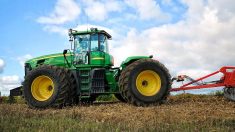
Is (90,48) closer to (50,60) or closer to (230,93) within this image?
(50,60)

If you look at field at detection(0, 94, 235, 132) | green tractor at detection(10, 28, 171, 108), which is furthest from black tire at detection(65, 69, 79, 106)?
field at detection(0, 94, 235, 132)

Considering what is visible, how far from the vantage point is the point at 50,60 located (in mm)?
17500

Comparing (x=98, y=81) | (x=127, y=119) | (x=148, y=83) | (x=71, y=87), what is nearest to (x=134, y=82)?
(x=148, y=83)

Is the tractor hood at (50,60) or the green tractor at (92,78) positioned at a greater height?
the tractor hood at (50,60)

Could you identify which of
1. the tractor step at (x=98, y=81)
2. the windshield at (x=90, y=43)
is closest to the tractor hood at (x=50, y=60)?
the windshield at (x=90, y=43)

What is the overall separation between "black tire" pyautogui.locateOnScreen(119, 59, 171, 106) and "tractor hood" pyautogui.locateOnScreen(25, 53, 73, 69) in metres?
2.75

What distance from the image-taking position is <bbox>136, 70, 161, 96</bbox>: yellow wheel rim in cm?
1560

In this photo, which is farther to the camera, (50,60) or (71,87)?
(50,60)

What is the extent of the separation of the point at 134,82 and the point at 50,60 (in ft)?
13.1

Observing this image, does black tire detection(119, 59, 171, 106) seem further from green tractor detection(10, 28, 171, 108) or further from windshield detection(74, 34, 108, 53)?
windshield detection(74, 34, 108, 53)

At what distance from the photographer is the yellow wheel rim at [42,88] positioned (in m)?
16.4

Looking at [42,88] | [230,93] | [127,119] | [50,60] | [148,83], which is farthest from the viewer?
[50,60]

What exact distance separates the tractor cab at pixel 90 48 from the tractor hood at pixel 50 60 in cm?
45

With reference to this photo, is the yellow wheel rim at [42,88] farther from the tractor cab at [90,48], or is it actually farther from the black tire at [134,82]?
the black tire at [134,82]
